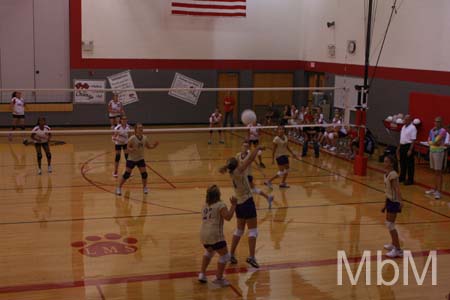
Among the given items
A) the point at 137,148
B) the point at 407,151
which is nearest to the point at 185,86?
the point at 407,151

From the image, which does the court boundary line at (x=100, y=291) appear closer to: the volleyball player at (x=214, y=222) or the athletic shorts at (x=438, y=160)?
the volleyball player at (x=214, y=222)

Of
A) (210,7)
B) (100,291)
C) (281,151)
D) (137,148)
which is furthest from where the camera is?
(210,7)

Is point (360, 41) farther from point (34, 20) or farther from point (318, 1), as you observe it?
point (34, 20)

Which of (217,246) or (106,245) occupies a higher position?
(217,246)

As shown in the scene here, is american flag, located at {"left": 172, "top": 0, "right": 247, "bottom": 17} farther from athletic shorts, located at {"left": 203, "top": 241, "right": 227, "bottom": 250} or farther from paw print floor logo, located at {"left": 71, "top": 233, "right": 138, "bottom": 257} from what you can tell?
athletic shorts, located at {"left": 203, "top": 241, "right": 227, "bottom": 250}

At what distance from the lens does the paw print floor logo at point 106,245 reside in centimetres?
1151

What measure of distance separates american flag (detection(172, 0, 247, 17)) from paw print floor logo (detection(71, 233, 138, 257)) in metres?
17.5

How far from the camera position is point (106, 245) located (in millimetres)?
11875

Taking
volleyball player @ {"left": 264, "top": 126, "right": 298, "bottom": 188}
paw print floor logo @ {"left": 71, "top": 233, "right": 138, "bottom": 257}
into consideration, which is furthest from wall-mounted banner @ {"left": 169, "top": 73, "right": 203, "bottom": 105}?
paw print floor logo @ {"left": 71, "top": 233, "right": 138, "bottom": 257}

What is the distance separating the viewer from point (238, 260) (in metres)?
11.1

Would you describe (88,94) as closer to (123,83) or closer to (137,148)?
(123,83)

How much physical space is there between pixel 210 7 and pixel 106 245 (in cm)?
1851

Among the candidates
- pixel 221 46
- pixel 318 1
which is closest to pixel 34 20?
pixel 221 46

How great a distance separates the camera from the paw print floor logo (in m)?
11.5
